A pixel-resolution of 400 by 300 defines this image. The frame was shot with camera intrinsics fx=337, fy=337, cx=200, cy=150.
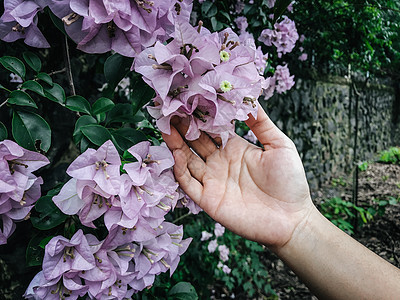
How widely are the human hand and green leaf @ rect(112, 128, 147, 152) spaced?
Result: 4.6 inches

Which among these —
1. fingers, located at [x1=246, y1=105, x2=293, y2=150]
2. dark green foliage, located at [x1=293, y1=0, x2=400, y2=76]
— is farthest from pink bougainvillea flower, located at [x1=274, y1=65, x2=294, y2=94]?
fingers, located at [x1=246, y1=105, x2=293, y2=150]

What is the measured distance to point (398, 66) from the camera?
563 cm

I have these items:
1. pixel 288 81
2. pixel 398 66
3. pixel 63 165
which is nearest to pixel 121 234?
pixel 63 165

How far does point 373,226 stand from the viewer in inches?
133

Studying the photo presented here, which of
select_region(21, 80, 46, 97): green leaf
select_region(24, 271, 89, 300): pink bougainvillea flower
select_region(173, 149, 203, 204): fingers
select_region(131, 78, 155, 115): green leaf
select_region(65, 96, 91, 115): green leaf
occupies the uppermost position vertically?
select_region(131, 78, 155, 115): green leaf

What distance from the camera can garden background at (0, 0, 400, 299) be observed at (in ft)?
2.41

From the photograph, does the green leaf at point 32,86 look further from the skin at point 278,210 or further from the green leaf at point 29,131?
the skin at point 278,210

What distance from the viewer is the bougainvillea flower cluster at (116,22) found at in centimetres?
55

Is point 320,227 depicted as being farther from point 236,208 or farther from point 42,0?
point 42,0

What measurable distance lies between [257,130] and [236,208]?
21 centimetres

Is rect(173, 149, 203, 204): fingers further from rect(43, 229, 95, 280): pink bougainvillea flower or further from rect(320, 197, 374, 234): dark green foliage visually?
rect(320, 197, 374, 234): dark green foliage

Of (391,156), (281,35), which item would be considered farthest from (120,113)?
(391,156)

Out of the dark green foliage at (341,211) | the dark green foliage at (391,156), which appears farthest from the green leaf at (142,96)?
the dark green foliage at (391,156)

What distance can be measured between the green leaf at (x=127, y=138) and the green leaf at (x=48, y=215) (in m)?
0.18
